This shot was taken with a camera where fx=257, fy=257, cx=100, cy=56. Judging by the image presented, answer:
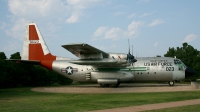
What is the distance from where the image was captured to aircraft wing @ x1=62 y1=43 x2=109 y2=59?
993 inches

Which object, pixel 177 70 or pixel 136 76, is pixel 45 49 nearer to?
pixel 136 76

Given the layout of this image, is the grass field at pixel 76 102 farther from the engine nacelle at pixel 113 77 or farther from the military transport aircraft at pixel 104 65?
the engine nacelle at pixel 113 77

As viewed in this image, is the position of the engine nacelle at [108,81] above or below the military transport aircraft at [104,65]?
below

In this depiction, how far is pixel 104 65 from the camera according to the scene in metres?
29.2

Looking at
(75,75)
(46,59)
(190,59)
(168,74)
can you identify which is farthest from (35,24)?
(190,59)

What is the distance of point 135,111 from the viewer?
37.6 ft

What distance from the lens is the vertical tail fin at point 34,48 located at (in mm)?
32094

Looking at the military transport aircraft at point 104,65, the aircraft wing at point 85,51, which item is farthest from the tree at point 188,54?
the aircraft wing at point 85,51

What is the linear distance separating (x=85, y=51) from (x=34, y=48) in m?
8.38

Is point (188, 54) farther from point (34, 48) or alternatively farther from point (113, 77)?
point (34, 48)

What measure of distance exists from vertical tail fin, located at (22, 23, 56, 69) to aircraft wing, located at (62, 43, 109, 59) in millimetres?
5650

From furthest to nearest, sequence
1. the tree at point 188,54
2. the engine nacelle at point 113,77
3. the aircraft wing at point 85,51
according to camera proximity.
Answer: the tree at point 188,54 < the engine nacelle at point 113,77 < the aircraft wing at point 85,51

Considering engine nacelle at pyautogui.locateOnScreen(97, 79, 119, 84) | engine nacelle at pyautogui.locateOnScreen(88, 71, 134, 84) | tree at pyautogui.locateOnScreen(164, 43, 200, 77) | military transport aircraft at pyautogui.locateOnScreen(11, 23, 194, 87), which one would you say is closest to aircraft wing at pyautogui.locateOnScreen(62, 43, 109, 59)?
military transport aircraft at pyautogui.locateOnScreen(11, 23, 194, 87)

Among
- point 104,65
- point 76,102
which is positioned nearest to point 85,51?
point 104,65
